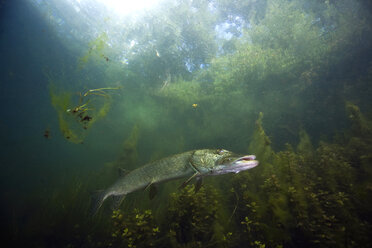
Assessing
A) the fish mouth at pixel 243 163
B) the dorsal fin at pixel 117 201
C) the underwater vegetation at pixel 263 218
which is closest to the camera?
the fish mouth at pixel 243 163

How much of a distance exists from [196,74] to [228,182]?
1002cm

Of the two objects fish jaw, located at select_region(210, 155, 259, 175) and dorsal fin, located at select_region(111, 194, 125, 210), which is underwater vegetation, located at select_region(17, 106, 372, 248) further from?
fish jaw, located at select_region(210, 155, 259, 175)

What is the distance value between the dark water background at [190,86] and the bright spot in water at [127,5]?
83cm

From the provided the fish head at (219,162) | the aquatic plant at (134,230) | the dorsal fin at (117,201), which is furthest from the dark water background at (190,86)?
the fish head at (219,162)

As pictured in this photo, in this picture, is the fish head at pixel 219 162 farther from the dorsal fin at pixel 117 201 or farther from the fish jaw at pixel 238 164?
the dorsal fin at pixel 117 201

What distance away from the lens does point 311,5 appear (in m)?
10.8

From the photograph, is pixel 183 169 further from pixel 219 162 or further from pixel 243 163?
pixel 243 163

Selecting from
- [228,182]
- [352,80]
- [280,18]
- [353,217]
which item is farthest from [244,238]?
[280,18]

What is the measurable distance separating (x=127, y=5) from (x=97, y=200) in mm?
11534

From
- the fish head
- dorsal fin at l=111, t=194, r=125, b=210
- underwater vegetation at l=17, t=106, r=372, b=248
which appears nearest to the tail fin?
→ dorsal fin at l=111, t=194, r=125, b=210

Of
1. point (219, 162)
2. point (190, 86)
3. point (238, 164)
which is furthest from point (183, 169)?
point (190, 86)

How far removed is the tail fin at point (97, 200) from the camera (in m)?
3.59

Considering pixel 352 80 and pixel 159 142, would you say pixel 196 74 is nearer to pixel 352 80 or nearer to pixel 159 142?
pixel 159 142

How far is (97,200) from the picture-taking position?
375 cm
